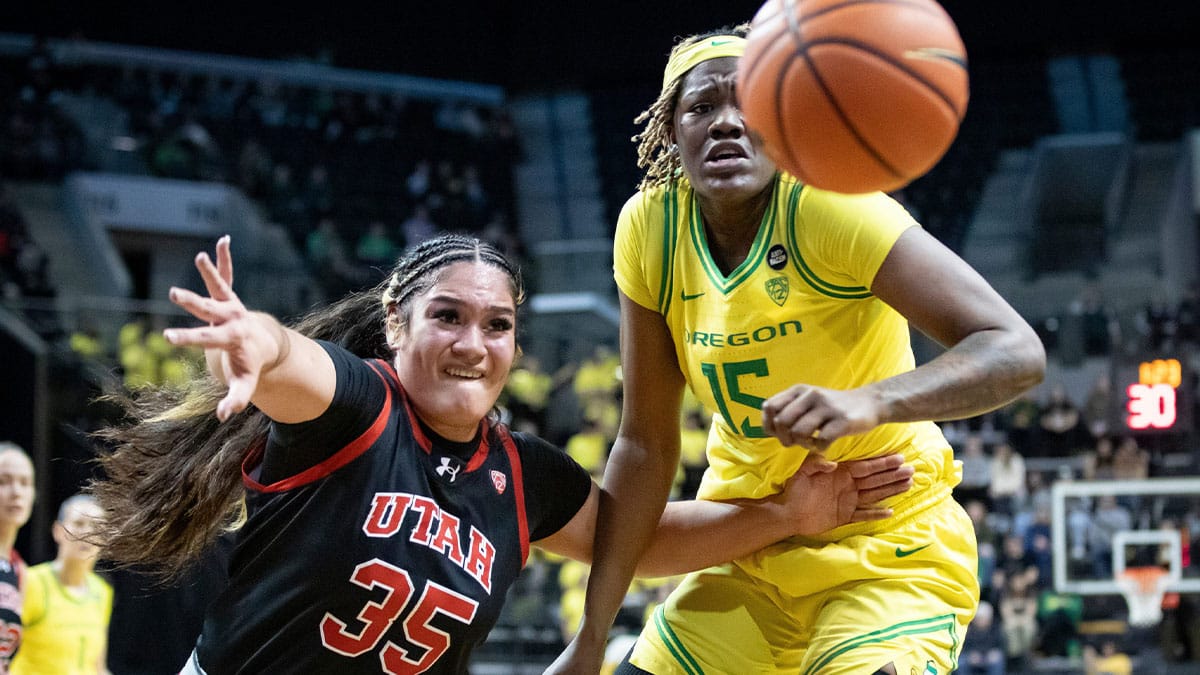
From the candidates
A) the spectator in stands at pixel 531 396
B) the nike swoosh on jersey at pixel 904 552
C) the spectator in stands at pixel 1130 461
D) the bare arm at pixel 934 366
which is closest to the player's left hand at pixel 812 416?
the bare arm at pixel 934 366

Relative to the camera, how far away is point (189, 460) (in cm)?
313

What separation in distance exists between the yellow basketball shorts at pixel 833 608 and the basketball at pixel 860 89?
39.9 inches

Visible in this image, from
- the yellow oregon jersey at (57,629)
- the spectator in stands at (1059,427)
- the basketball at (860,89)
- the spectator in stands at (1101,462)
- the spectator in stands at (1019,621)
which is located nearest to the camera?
the basketball at (860,89)

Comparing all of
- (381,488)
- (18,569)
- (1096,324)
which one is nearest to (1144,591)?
(1096,324)

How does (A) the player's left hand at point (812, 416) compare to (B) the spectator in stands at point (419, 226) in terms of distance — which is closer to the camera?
(A) the player's left hand at point (812, 416)

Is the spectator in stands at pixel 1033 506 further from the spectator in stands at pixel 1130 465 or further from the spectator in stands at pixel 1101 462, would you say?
the spectator in stands at pixel 1130 465

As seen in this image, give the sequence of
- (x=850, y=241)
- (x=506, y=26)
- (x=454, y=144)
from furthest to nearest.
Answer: (x=506, y=26), (x=454, y=144), (x=850, y=241)

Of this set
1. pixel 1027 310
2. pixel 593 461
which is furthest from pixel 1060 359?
pixel 593 461

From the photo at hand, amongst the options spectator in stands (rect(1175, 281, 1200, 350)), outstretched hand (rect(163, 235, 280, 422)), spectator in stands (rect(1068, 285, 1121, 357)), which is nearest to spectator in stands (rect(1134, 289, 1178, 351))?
spectator in stands (rect(1175, 281, 1200, 350))

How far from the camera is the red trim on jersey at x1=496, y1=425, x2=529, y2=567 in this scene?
3.17m

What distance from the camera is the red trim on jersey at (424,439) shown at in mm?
2947

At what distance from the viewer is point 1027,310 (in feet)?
43.8

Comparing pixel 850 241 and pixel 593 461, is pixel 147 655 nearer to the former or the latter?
pixel 593 461

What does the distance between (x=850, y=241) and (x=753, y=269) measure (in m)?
0.28
